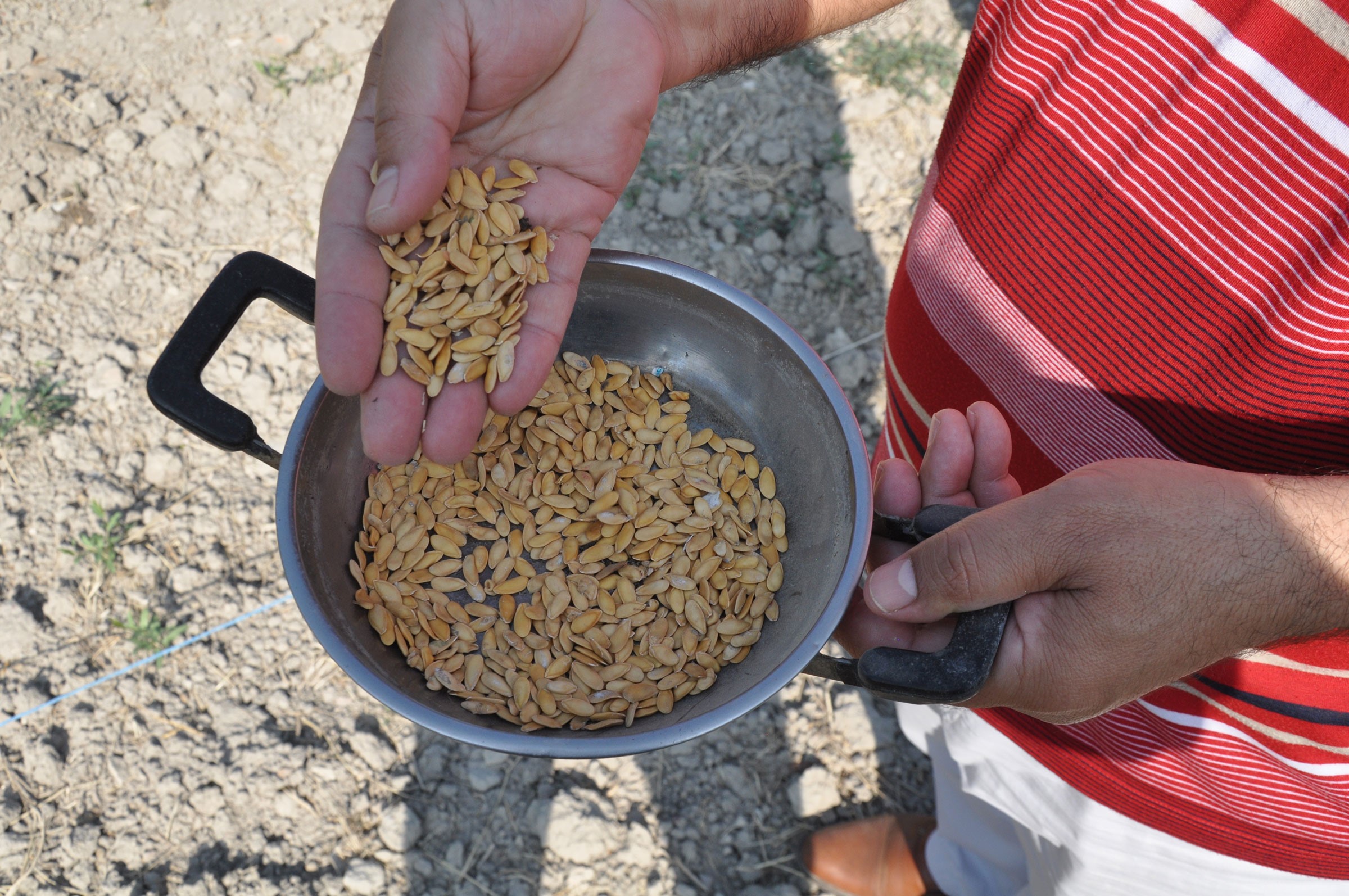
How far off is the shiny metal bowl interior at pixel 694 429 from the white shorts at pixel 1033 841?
617 mm

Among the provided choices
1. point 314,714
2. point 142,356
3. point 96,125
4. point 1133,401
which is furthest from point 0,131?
point 1133,401

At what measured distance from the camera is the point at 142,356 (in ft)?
8.32

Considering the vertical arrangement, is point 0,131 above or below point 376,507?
below

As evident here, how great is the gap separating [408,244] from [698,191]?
1.78 m

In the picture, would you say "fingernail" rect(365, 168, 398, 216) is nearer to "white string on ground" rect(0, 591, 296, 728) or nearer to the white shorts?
"white string on ground" rect(0, 591, 296, 728)

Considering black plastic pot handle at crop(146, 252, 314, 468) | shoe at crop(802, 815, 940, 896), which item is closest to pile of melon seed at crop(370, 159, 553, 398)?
black plastic pot handle at crop(146, 252, 314, 468)

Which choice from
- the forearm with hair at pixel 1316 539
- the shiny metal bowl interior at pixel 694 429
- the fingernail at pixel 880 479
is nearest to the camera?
the forearm with hair at pixel 1316 539

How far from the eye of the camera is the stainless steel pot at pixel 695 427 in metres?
1.12

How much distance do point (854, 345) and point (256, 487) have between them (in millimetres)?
1764

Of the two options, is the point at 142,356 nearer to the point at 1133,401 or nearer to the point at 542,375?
the point at 542,375

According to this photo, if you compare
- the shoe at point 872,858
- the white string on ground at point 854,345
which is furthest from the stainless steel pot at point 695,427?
the white string on ground at point 854,345

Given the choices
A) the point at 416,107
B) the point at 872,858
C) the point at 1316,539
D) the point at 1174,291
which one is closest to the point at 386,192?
the point at 416,107

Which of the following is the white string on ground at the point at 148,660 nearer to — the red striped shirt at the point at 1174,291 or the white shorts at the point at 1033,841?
the white shorts at the point at 1033,841

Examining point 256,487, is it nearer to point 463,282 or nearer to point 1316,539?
point 463,282
